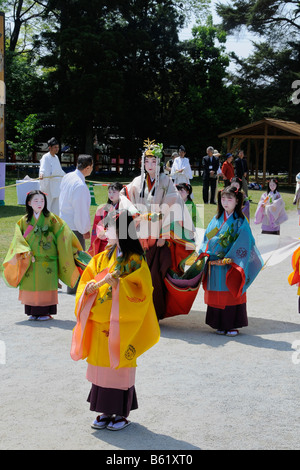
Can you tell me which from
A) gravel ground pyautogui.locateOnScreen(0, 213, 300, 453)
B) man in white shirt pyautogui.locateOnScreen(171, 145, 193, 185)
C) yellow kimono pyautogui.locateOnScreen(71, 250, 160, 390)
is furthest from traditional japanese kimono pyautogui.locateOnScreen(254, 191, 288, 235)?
yellow kimono pyautogui.locateOnScreen(71, 250, 160, 390)

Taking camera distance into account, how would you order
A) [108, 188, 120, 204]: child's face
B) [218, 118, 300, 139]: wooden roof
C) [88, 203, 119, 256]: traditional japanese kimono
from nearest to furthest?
1. [88, 203, 119, 256]: traditional japanese kimono
2. [108, 188, 120, 204]: child's face
3. [218, 118, 300, 139]: wooden roof

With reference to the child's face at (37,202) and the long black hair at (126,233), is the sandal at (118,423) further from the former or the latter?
the child's face at (37,202)

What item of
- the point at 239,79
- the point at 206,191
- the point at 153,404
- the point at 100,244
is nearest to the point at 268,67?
the point at 239,79

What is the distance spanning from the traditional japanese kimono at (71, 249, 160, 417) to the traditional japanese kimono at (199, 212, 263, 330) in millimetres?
2417

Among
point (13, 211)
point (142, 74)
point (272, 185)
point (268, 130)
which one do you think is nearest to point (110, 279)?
point (272, 185)

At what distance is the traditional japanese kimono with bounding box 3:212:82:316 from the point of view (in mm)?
6941

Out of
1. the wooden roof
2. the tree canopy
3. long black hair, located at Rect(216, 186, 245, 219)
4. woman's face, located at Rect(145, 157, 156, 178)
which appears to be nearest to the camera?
long black hair, located at Rect(216, 186, 245, 219)

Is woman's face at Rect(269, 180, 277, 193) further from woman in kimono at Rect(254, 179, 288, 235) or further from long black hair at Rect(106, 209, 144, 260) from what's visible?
long black hair at Rect(106, 209, 144, 260)

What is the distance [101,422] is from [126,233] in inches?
50.1

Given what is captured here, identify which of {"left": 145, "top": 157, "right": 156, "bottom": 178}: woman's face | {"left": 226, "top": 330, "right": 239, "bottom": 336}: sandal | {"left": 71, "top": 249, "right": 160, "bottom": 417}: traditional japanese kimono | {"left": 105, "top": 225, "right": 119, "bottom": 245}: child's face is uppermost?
{"left": 145, "top": 157, "right": 156, "bottom": 178}: woman's face

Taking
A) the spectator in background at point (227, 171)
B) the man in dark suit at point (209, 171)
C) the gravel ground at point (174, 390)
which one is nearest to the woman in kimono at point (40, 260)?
the gravel ground at point (174, 390)

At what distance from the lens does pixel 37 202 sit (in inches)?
274

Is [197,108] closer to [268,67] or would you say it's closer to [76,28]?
[268,67]
